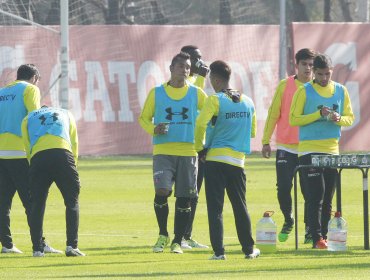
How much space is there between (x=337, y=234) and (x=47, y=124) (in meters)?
3.29

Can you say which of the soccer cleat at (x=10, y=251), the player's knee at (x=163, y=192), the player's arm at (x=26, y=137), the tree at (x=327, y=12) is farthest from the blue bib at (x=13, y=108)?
the tree at (x=327, y=12)

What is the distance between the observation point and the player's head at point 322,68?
15.7 metres

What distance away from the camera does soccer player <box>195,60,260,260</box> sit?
14.5m

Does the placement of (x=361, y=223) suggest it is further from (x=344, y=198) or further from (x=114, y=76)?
(x=114, y=76)

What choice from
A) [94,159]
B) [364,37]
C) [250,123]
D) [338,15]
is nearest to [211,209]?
[250,123]

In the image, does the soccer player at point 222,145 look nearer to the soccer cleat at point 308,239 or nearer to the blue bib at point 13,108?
the soccer cleat at point 308,239

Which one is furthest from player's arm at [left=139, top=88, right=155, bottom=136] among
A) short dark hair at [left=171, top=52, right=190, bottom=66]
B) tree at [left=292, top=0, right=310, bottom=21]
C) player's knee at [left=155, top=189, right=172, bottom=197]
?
tree at [left=292, top=0, right=310, bottom=21]

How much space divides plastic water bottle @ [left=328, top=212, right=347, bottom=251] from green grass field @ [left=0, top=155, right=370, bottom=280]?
0.44 feet

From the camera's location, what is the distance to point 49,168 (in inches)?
609

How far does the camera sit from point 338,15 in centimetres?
4981

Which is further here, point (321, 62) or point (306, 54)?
point (306, 54)

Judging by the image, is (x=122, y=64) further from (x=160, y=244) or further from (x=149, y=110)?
(x=160, y=244)

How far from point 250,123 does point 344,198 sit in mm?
9120

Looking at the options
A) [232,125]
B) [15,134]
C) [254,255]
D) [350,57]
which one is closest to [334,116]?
[232,125]
